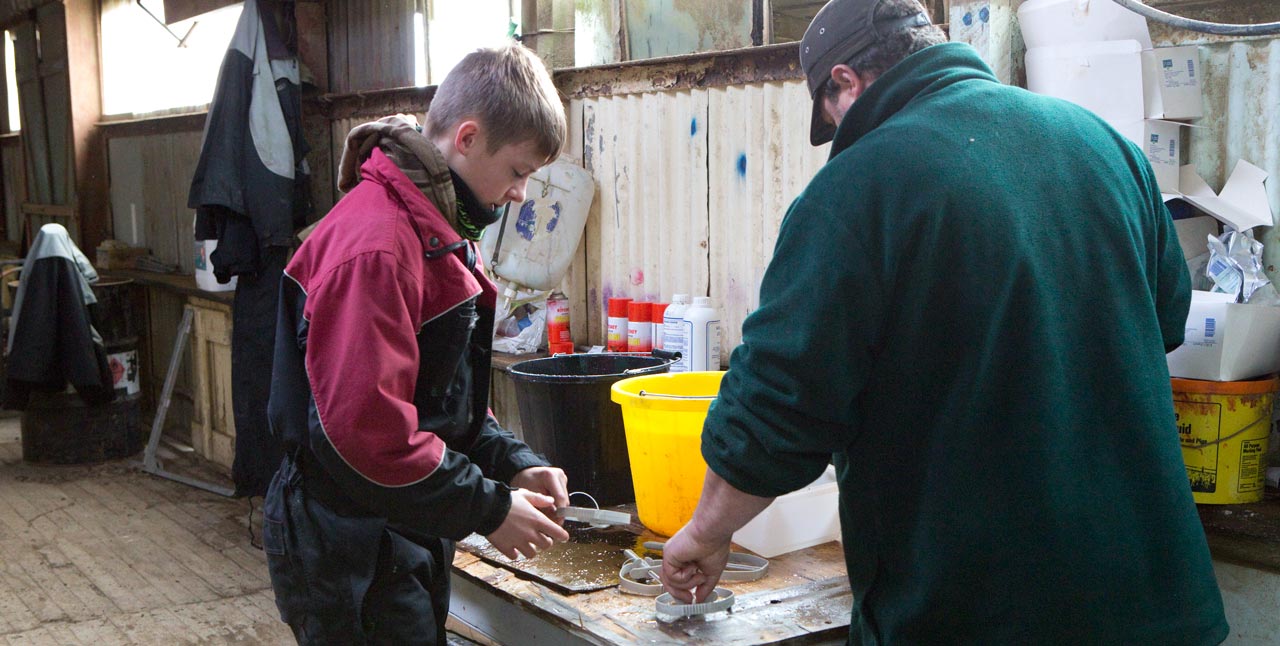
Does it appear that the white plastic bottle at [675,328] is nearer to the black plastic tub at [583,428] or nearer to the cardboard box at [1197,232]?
the black plastic tub at [583,428]

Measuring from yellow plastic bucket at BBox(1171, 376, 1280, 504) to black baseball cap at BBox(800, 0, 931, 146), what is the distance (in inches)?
36.5

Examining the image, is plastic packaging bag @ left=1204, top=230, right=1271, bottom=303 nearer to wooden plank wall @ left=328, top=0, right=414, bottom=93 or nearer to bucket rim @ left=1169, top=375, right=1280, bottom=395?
bucket rim @ left=1169, top=375, right=1280, bottom=395

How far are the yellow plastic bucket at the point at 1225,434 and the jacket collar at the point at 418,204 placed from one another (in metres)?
1.31

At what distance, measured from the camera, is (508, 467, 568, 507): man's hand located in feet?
6.13

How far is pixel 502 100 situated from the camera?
1.65m

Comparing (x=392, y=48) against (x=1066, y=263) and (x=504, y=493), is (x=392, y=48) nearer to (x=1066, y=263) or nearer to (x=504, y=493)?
(x=504, y=493)

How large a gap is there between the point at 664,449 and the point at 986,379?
90cm

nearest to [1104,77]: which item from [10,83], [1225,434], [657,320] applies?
[1225,434]

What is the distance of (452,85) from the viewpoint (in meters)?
1.70

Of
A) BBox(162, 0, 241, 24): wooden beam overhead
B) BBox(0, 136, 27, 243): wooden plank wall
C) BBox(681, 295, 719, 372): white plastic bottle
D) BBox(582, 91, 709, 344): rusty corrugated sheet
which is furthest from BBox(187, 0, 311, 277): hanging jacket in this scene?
BBox(0, 136, 27, 243): wooden plank wall

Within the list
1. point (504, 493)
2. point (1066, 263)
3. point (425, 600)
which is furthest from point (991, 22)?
point (425, 600)

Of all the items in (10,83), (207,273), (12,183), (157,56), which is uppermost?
(10,83)

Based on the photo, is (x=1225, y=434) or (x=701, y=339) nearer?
(x=1225, y=434)

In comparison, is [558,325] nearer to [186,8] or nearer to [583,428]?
[583,428]
